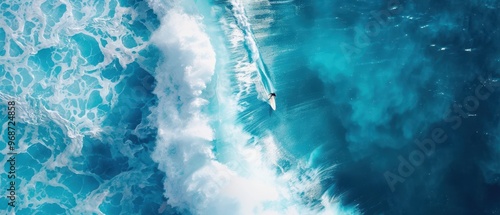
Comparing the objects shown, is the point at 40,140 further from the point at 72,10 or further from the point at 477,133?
the point at 477,133

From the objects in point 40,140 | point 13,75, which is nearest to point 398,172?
point 40,140

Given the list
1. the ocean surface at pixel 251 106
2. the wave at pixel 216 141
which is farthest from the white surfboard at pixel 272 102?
the wave at pixel 216 141

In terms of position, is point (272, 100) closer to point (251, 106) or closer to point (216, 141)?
point (251, 106)

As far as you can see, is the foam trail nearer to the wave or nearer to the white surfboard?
the wave

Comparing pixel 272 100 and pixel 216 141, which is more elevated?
pixel 272 100

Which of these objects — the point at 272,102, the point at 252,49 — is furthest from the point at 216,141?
the point at 252,49

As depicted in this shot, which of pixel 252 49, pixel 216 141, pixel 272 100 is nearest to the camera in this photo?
→ pixel 216 141

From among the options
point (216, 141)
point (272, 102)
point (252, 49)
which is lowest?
point (216, 141)
